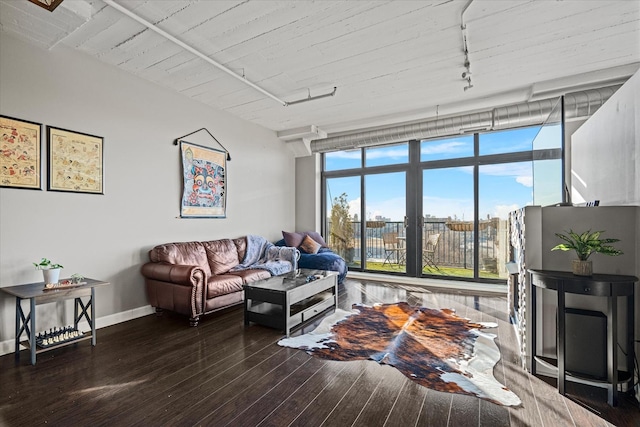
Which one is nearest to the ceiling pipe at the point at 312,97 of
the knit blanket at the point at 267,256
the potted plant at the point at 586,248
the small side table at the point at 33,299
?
the knit blanket at the point at 267,256

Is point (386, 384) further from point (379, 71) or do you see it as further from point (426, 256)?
point (426, 256)

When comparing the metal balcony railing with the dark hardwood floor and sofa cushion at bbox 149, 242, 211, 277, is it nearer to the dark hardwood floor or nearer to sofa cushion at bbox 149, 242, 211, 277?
the dark hardwood floor

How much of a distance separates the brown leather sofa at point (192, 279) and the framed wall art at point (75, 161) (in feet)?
3.57

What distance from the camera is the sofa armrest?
3.48 m

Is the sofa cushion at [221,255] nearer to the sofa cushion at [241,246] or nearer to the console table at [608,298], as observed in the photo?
the sofa cushion at [241,246]

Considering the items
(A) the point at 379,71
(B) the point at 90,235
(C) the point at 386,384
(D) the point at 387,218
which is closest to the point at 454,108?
(A) the point at 379,71

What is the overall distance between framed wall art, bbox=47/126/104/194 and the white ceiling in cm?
90

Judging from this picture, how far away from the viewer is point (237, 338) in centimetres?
318

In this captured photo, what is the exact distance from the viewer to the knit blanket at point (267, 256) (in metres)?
4.94

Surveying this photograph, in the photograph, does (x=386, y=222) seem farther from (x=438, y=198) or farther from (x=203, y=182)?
(x=203, y=182)

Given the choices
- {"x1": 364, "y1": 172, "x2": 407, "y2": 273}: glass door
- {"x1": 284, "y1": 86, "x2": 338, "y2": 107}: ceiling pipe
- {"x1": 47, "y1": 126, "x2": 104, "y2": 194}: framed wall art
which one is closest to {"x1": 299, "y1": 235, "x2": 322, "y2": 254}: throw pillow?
{"x1": 364, "y1": 172, "x2": 407, "y2": 273}: glass door

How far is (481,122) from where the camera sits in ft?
15.7

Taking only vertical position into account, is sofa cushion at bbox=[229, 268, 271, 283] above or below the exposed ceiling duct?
below

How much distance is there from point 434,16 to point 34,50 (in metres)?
3.90
